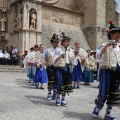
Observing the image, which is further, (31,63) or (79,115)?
(31,63)

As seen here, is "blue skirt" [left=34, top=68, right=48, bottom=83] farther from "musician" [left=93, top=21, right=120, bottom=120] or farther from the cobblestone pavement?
"musician" [left=93, top=21, right=120, bottom=120]

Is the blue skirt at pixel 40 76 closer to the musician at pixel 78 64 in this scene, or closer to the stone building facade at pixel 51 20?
the musician at pixel 78 64

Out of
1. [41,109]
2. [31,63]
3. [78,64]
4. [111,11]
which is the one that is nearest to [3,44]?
[31,63]

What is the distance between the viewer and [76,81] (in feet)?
34.2

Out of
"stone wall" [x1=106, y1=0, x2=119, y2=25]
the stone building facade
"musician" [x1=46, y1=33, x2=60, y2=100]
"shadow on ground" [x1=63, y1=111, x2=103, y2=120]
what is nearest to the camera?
"shadow on ground" [x1=63, y1=111, x2=103, y2=120]

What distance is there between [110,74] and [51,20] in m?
18.5

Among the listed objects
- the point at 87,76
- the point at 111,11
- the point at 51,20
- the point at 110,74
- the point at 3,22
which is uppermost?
the point at 111,11

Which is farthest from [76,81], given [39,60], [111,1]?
[111,1]

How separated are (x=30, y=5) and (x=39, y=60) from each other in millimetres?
10812

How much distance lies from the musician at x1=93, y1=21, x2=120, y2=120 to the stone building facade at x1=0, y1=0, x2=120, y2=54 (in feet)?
48.2

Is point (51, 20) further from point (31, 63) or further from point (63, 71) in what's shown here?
point (63, 71)

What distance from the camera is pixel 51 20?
23.3 m

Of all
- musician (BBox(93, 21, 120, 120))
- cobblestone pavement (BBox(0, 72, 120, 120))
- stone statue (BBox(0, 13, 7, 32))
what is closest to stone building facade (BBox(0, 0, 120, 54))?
stone statue (BBox(0, 13, 7, 32))

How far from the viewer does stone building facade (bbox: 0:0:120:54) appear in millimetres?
19844
